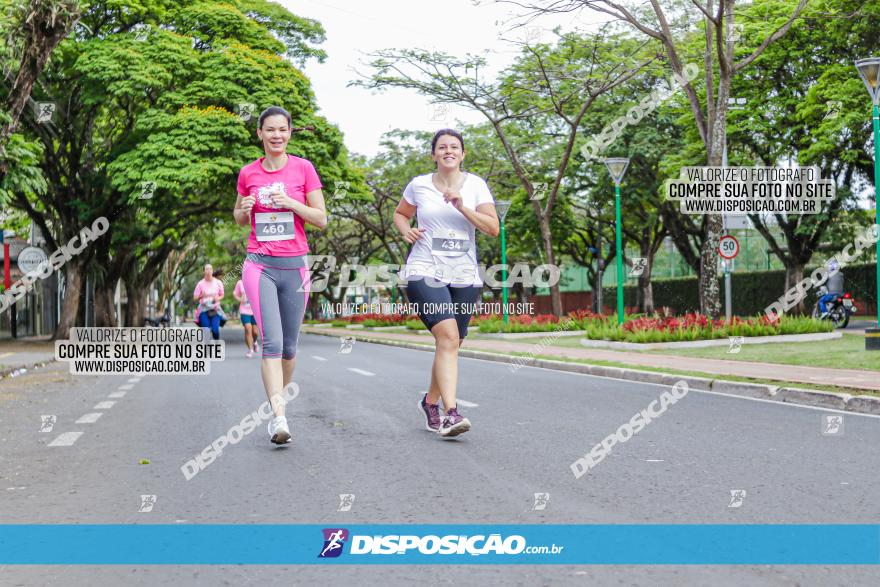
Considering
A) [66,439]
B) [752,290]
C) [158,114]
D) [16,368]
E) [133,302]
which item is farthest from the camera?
[133,302]

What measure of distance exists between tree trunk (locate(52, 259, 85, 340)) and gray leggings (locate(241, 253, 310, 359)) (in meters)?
24.9

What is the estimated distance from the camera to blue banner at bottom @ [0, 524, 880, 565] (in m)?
3.88

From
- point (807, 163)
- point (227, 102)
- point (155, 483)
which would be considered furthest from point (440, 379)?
point (807, 163)

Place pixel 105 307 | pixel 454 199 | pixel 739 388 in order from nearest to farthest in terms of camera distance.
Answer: pixel 454 199 < pixel 739 388 < pixel 105 307

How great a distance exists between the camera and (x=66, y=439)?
7.52 meters

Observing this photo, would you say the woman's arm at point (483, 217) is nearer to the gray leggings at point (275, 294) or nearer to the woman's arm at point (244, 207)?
the gray leggings at point (275, 294)

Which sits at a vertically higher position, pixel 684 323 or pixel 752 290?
pixel 752 290

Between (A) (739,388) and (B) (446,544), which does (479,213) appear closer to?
(B) (446,544)

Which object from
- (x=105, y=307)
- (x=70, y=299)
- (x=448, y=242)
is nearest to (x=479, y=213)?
(x=448, y=242)

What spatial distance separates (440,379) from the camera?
21.8 ft

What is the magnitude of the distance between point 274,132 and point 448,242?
1.40 meters

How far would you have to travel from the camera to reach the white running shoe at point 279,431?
6477 mm

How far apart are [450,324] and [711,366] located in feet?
26.5

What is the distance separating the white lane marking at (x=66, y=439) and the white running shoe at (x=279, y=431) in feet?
6.05
